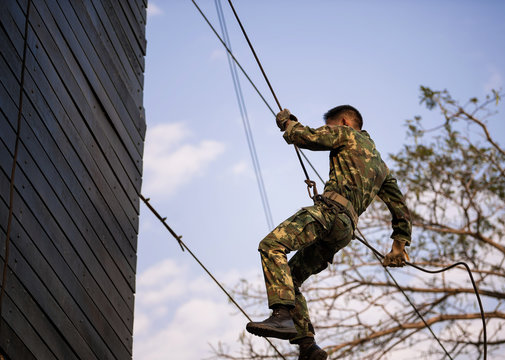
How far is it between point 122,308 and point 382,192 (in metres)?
2.06

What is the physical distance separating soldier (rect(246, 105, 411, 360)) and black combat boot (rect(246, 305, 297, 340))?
0.01 m

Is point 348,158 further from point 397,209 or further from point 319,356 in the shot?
point 319,356

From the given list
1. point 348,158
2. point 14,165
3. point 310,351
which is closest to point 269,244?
point 310,351

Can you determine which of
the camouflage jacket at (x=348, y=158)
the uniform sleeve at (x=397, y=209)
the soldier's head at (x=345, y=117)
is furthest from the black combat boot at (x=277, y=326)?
the soldier's head at (x=345, y=117)

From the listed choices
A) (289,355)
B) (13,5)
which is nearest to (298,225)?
(13,5)

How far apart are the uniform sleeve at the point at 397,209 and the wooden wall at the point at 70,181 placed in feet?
6.52

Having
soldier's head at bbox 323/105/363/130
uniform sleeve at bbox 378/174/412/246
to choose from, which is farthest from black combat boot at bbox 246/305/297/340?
soldier's head at bbox 323/105/363/130

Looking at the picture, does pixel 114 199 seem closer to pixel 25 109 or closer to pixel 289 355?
pixel 25 109

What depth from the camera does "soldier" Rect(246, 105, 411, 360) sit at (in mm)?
4562

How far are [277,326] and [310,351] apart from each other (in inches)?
23.6

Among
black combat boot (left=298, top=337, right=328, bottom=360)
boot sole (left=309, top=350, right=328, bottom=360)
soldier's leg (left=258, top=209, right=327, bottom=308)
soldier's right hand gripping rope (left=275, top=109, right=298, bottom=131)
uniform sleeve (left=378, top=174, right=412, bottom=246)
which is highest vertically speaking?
soldier's right hand gripping rope (left=275, top=109, right=298, bottom=131)

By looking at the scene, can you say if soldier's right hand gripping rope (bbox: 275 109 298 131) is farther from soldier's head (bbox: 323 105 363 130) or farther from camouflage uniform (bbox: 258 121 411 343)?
soldier's head (bbox: 323 105 363 130)

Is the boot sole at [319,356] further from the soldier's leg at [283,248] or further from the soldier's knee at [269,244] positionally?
the soldier's knee at [269,244]

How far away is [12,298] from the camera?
3.95 meters
